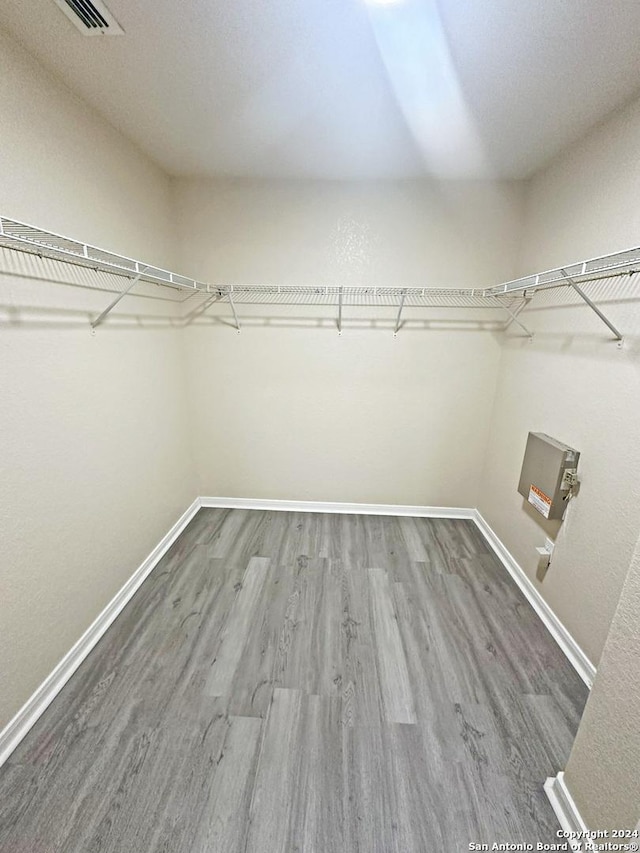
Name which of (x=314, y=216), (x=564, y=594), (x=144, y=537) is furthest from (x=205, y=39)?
(x=564, y=594)

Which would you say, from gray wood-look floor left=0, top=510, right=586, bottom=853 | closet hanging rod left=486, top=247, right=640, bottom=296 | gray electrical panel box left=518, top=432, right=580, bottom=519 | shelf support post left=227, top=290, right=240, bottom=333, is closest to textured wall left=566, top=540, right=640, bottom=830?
gray wood-look floor left=0, top=510, right=586, bottom=853

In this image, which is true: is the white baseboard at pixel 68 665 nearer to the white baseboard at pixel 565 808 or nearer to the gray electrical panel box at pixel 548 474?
the white baseboard at pixel 565 808

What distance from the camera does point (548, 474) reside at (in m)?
1.75

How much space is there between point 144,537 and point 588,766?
225 centimetres

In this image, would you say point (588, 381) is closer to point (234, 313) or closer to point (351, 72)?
point (351, 72)

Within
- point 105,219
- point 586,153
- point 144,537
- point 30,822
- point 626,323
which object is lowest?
point 30,822

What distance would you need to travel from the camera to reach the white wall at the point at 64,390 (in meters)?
1.23

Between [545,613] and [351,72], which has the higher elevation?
[351,72]

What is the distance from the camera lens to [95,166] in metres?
1.61

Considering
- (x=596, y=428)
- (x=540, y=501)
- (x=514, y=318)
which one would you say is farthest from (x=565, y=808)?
(x=514, y=318)

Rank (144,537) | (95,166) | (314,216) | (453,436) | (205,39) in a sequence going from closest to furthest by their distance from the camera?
(205,39), (95,166), (144,537), (314,216), (453,436)

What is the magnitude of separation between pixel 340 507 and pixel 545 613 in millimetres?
1520

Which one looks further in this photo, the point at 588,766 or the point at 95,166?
the point at 95,166

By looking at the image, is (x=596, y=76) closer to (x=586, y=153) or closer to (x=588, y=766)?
(x=586, y=153)
